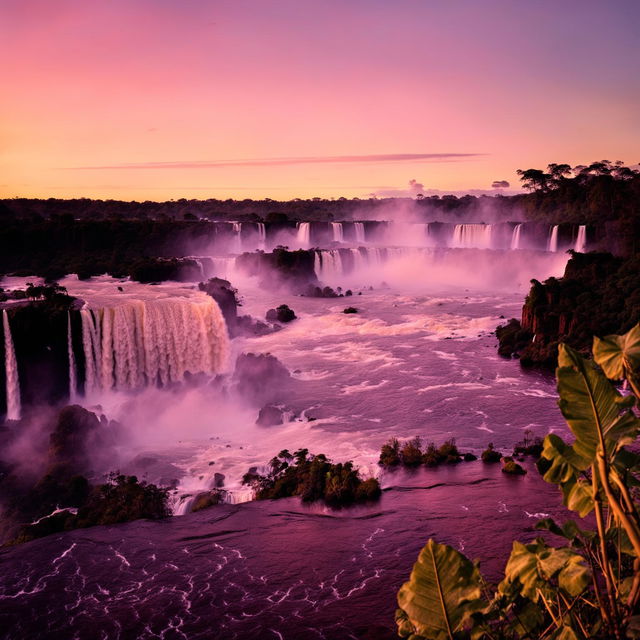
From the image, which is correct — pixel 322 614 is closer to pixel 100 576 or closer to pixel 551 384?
pixel 100 576

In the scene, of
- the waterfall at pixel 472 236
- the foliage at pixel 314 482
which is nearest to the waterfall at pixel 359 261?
the waterfall at pixel 472 236

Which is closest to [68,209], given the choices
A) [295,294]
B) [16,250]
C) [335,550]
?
[16,250]

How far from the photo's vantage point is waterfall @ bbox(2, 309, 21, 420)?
24.2 m

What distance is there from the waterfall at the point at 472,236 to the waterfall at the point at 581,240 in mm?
11263

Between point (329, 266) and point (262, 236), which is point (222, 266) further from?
point (262, 236)

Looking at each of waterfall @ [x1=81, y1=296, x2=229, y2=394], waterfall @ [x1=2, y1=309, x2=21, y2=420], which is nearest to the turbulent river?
waterfall @ [x1=81, y1=296, x2=229, y2=394]

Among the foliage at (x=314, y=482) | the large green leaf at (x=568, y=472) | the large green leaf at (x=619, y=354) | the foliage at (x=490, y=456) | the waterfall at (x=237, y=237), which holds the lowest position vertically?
the foliage at (x=314, y=482)

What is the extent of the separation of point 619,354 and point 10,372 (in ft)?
84.6

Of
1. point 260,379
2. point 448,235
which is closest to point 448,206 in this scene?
point 448,235

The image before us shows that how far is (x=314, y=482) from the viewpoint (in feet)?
56.1

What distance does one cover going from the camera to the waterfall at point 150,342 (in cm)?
2630

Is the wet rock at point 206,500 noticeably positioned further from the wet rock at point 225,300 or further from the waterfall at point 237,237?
the waterfall at point 237,237

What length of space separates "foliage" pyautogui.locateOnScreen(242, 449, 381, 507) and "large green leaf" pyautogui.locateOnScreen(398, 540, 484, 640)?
13653 millimetres

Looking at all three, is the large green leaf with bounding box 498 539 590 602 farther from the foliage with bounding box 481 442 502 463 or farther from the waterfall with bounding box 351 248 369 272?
the waterfall with bounding box 351 248 369 272
